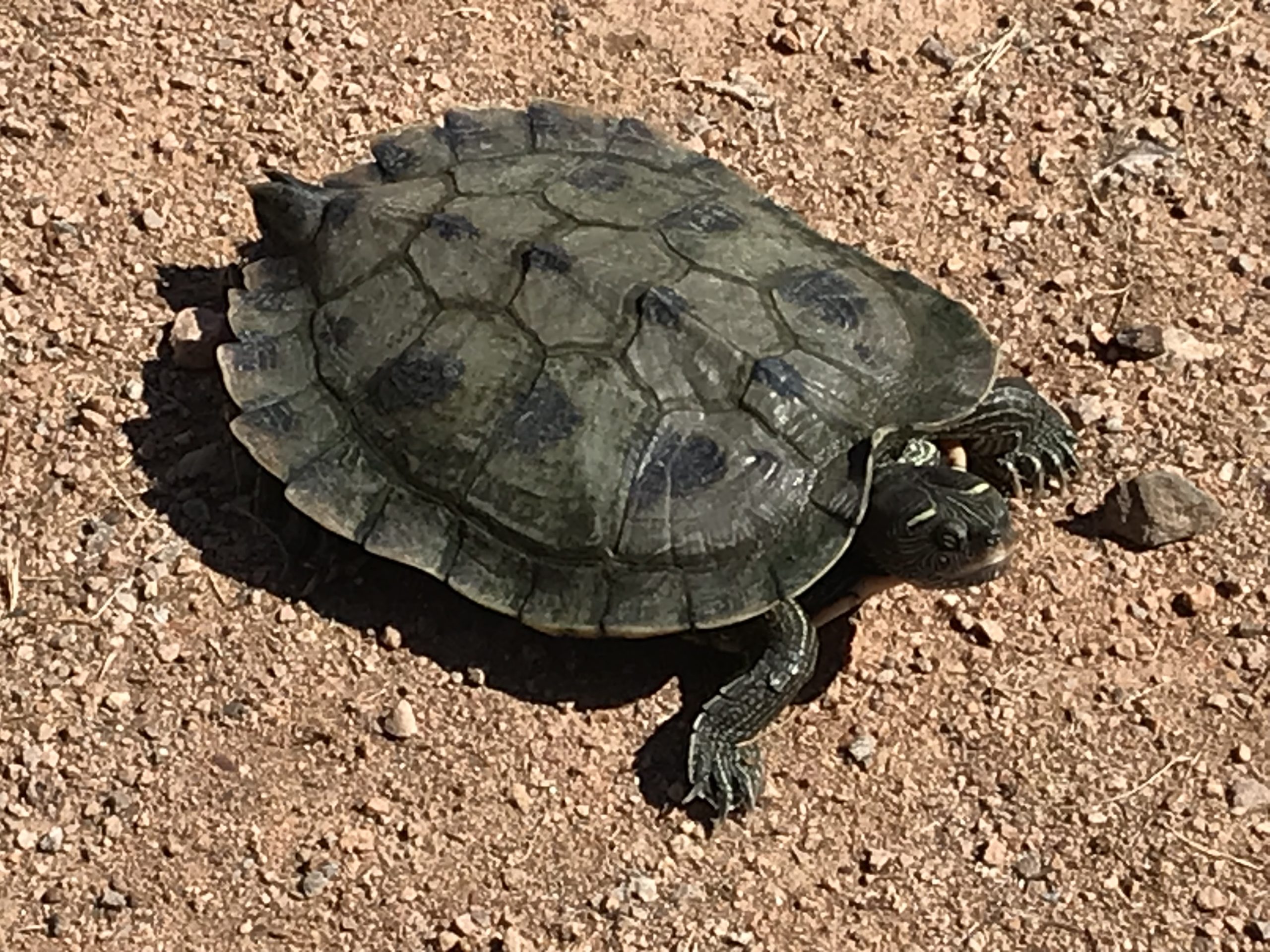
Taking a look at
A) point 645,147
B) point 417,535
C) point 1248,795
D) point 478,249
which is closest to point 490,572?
point 417,535

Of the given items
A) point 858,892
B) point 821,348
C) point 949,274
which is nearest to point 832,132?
point 949,274

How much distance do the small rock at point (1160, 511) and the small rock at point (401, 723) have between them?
8.56 feet

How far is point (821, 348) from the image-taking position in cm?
528

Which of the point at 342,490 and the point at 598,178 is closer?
the point at 342,490

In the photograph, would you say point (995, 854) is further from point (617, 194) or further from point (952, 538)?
point (617, 194)

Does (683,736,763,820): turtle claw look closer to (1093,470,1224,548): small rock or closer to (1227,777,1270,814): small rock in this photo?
(1227,777,1270,814): small rock

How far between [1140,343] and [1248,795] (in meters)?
1.80

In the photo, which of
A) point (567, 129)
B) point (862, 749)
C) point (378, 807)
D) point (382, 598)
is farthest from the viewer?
point (567, 129)

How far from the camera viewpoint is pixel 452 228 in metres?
5.46

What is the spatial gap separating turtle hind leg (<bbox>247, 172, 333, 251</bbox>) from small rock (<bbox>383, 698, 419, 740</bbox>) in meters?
1.76

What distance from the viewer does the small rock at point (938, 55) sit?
271 inches

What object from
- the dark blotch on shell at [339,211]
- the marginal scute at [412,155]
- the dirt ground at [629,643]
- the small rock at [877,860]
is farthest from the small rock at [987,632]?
the dark blotch on shell at [339,211]

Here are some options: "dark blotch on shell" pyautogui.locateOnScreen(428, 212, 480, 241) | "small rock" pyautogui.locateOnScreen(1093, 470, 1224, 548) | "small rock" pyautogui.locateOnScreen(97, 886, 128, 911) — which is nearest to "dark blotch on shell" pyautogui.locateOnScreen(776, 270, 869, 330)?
"dark blotch on shell" pyautogui.locateOnScreen(428, 212, 480, 241)

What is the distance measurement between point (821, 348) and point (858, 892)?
1.79 meters
